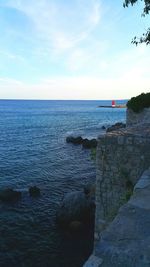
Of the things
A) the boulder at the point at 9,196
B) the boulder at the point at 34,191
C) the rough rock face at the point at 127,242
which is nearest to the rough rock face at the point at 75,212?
the boulder at the point at 34,191

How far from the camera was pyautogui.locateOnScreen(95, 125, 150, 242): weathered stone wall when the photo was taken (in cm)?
823

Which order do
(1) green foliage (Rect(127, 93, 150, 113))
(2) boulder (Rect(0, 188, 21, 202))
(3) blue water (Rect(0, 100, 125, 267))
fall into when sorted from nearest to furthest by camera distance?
1. (3) blue water (Rect(0, 100, 125, 267))
2. (1) green foliage (Rect(127, 93, 150, 113))
3. (2) boulder (Rect(0, 188, 21, 202))

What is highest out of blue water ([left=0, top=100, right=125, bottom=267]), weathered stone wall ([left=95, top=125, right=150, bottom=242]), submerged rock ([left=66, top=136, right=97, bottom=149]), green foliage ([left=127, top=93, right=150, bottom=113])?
green foliage ([left=127, top=93, right=150, bottom=113])

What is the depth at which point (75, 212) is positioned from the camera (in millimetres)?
16781

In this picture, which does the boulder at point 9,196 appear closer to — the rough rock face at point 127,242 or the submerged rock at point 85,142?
the rough rock face at point 127,242

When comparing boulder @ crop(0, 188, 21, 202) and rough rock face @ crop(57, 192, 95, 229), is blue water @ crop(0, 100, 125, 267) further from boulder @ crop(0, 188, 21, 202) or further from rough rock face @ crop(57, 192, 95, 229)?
rough rock face @ crop(57, 192, 95, 229)

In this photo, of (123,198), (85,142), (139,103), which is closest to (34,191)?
(139,103)

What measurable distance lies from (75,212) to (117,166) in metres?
9.16

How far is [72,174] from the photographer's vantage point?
91.7 ft

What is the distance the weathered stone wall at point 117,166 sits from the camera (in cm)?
823

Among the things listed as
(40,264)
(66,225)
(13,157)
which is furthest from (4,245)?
(13,157)

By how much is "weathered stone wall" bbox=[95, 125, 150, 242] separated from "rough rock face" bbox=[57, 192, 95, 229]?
290 inches

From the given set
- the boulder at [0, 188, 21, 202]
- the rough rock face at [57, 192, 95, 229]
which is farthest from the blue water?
the rough rock face at [57, 192, 95, 229]

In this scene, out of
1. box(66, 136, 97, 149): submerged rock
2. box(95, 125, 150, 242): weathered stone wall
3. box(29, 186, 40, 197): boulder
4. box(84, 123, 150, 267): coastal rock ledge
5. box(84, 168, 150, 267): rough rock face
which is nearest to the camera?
box(84, 168, 150, 267): rough rock face
